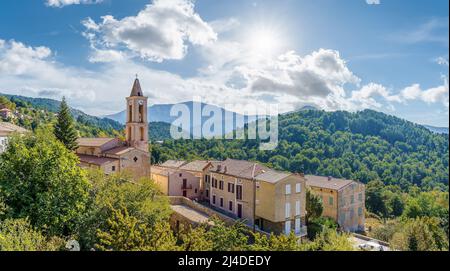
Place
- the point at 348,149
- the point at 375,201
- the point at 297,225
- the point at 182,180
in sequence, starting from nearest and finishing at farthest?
the point at 297,225 < the point at 182,180 < the point at 375,201 < the point at 348,149

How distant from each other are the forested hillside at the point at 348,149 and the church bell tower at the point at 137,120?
12.3 meters

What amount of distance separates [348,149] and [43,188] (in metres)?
37.1

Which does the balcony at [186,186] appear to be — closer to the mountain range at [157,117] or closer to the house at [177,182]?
the house at [177,182]

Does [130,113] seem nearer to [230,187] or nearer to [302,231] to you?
[230,187]

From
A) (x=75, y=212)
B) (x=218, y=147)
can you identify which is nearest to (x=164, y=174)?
(x=75, y=212)

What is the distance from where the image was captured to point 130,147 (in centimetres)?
2314

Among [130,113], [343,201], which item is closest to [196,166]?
[130,113]

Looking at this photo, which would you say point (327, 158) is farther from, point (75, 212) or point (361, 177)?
point (75, 212)

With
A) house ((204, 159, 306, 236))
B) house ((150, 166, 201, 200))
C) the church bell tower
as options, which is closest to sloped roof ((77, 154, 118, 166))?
the church bell tower

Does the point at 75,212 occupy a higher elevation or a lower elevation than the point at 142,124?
lower

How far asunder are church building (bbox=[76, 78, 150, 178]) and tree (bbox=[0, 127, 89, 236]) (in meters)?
9.41

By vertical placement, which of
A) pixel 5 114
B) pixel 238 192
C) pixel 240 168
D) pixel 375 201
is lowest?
pixel 375 201
